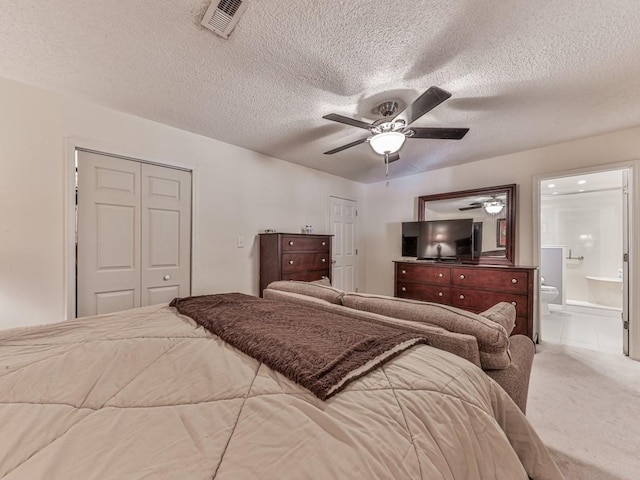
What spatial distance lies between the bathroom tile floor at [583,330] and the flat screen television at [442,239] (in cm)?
139

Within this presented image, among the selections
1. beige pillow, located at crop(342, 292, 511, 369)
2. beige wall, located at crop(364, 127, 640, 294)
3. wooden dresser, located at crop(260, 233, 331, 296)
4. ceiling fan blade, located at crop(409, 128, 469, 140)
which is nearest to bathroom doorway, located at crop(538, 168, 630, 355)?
beige wall, located at crop(364, 127, 640, 294)

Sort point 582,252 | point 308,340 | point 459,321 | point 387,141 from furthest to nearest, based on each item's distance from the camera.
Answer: point 582,252 → point 387,141 → point 459,321 → point 308,340

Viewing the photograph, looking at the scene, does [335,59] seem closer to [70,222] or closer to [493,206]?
[70,222]

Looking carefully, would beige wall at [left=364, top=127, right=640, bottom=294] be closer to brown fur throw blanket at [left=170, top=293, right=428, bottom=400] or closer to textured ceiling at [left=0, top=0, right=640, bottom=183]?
textured ceiling at [left=0, top=0, right=640, bottom=183]

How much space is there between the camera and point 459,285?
138 inches

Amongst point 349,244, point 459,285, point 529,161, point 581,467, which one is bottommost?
point 581,467

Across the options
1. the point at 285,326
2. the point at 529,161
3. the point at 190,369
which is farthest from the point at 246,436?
the point at 529,161

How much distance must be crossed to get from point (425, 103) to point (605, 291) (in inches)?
222

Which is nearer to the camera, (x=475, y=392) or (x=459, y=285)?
(x=475, y=392)

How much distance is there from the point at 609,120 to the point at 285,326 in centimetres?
363

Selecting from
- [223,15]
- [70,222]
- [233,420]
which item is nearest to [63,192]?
[70,222]

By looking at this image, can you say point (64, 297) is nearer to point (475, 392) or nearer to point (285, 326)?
point (285, 326)

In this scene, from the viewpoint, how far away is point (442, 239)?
13.3ft

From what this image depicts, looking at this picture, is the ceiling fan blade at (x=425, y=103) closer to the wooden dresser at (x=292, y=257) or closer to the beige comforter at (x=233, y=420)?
the beige comforter at (x=233, y=420)
